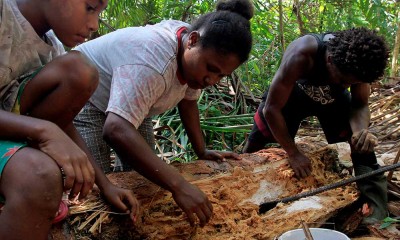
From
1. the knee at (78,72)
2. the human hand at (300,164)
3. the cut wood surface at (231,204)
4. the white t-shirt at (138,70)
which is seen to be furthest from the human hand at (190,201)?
the human hand at (300,164)

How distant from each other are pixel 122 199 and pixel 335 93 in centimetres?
153

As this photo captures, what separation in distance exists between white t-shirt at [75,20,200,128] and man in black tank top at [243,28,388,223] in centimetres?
63

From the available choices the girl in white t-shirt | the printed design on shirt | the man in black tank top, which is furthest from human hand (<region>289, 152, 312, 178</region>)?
the girl in white t-shirt

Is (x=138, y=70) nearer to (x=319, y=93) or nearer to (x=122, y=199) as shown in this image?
(x=122, y=199)

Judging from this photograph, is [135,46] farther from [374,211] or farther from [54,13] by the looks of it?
[374,211]

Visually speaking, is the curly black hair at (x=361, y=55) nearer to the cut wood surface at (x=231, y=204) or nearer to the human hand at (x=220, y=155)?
the cut wood surface at (x=231, y=204)

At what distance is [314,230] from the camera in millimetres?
1749

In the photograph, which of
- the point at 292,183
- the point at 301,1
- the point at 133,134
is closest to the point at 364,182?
the point at 292,183

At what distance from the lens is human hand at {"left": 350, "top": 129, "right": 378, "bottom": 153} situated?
2.31m

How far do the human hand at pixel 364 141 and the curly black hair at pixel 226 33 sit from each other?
912mm

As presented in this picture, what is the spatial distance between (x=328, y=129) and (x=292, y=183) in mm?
615

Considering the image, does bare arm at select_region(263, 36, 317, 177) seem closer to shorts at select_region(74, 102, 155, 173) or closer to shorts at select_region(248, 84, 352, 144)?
shorts at select_region(248, 84, 352, 144)

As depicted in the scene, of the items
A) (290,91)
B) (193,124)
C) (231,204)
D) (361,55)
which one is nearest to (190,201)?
(231,204)

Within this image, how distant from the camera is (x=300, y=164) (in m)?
2.30
